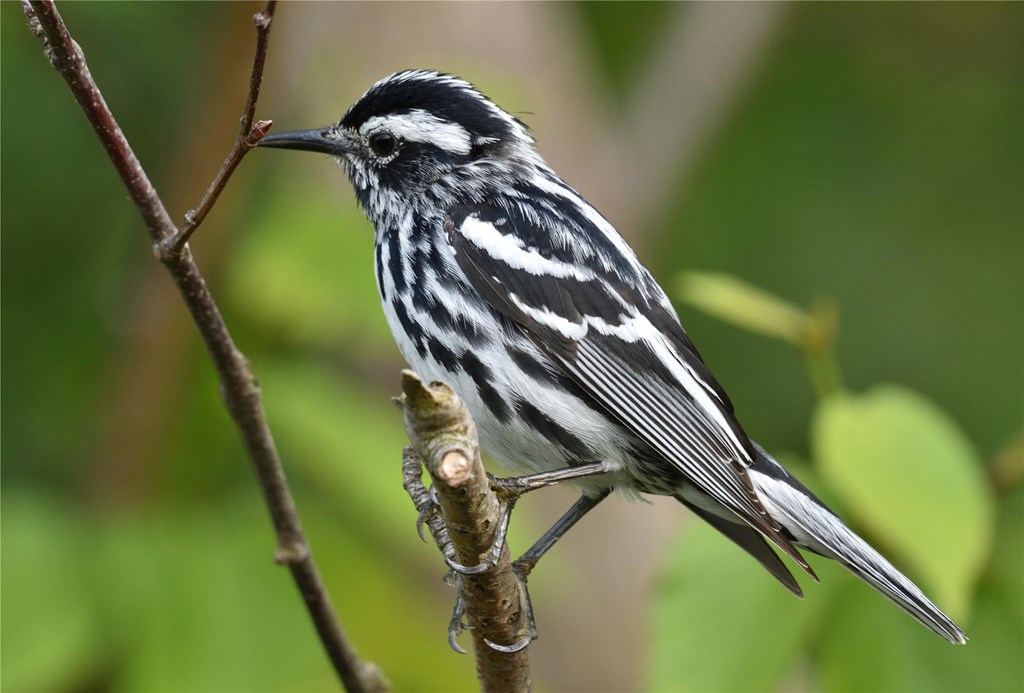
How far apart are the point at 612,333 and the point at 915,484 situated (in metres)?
0.90

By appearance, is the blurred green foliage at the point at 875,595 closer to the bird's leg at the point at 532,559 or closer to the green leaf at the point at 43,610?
the bird's leg at the point at 532,559

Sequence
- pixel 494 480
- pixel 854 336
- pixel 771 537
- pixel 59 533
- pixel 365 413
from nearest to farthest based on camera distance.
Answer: pixel 494 480, pixel 771 537, pixel 59 533, pixel 365 413, pixel 854 336

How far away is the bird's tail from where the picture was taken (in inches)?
101

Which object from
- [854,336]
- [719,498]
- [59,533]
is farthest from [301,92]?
[854,336]

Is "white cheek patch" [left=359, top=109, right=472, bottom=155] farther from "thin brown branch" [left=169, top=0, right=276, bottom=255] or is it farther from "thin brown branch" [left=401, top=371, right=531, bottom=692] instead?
"thin brown branch" [left=169, top=0, right=276, bottom=255]

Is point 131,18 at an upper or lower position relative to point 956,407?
upper

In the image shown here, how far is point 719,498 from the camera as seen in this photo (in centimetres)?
287

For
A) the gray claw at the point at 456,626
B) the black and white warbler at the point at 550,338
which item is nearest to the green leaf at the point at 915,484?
the black and white warbler at the point at 550,338

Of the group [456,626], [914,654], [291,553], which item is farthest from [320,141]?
[914,654]

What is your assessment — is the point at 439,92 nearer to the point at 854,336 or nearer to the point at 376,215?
the point at 376,215

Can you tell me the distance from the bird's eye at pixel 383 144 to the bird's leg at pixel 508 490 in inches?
45.0

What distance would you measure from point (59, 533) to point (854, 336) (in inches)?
193

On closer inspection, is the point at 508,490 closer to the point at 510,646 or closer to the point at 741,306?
the point at 510,646

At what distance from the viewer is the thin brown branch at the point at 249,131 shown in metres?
1.96
